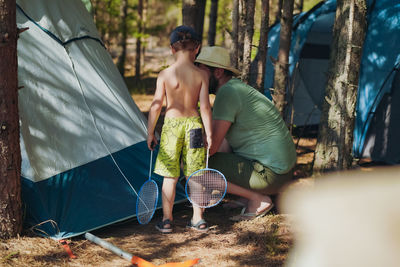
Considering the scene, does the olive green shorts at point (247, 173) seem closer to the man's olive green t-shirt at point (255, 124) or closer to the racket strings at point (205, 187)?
the man's olive green t-shirt at point (255, 124)

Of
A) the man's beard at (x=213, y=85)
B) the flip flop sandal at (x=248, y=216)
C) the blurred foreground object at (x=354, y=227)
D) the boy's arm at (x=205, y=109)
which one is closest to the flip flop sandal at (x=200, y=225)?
the flip flop sandal at (x=248, y=216)

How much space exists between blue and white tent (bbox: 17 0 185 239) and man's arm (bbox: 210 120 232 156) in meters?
0.69

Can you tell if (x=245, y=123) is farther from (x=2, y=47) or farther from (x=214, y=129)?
(x=2, y=47)

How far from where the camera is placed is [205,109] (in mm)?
3879

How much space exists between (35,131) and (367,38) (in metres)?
4.95

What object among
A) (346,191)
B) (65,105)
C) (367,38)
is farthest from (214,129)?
(367,38)

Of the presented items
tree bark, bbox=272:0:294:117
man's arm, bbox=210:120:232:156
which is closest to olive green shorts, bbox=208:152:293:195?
man's arm, bbox=210:120:232:156

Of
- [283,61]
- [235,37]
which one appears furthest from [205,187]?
[283,61]

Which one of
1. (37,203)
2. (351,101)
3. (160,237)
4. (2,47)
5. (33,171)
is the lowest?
(160,237)

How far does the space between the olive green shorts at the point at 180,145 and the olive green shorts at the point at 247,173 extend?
13.5 inches

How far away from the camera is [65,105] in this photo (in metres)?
4.15

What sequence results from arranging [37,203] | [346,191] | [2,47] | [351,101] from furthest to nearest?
[351,101], [37,203], [2,47], [346,191]

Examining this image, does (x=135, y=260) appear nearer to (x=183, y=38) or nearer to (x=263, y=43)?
(x=183, y=38)

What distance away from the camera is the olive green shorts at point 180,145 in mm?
3920
